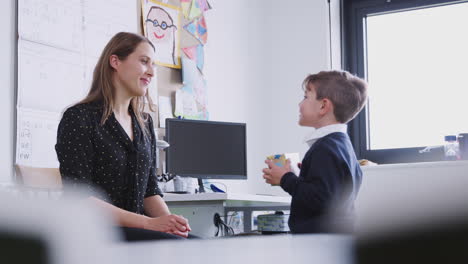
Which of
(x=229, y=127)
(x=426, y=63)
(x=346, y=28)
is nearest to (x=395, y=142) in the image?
(x=426, y=63)

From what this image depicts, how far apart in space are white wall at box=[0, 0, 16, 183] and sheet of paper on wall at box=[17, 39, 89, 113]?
3 centimetres

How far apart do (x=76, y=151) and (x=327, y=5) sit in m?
2.73

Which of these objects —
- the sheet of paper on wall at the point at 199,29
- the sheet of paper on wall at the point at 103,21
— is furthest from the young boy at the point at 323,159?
the sheet of paper on wall at the point at 199,29

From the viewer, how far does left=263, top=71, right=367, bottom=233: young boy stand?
1.53 metres

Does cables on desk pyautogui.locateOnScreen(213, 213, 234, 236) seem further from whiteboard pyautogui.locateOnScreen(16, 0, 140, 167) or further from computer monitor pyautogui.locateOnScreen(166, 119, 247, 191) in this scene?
whiteboard pyautogui.locateOnScreen(16, 0, 140, 167)

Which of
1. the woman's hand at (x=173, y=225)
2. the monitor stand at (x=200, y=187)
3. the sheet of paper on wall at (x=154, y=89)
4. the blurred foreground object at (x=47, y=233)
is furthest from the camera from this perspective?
the sheet of paper on wall at (x=154, y=89)

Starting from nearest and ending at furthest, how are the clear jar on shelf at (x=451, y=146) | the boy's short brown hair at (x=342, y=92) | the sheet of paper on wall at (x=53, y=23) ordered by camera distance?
the boy's short brown hair at (x=342, y=92)
the sheet of paper on wall at (x=53, y=23)
the clear jar on shelf at (x=451, y=146)

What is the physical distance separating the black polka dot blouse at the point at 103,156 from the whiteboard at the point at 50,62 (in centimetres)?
91

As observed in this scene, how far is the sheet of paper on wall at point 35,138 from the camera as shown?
Answer: 2414 millimetres

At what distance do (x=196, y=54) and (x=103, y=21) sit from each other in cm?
73

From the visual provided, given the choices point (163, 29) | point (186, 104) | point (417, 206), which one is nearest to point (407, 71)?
point (186, 104)

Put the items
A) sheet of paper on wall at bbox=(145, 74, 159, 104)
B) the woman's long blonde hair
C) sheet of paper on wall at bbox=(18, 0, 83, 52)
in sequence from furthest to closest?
1. sheet of paper on wall at bbox=(145, 74, 159, 104)
2. sheet of paper on wall at bbox=(18, 0, 83, 52)
3. the woman's long blonde hair

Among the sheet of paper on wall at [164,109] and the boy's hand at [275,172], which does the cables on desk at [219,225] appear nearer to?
the sheet of paper on wall at [164,109]

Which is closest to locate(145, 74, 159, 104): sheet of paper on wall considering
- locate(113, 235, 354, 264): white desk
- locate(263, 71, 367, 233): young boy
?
locate(263, 71, 367, 233): young boy
